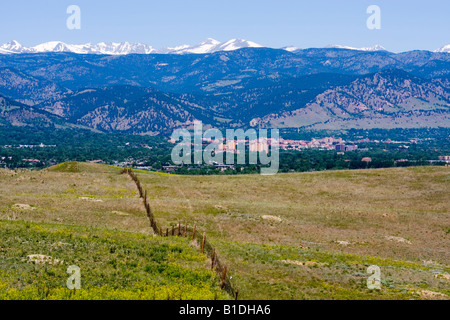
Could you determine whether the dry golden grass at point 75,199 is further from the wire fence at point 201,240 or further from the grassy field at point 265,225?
the wire fence at point 201,240

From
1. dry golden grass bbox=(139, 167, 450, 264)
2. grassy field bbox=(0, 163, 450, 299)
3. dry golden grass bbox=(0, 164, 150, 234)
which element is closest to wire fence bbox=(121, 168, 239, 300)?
grassy field bbox=(0, 163, 450, 299)

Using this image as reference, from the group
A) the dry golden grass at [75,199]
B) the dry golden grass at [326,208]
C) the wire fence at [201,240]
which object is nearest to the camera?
the wire fence at [201,240]

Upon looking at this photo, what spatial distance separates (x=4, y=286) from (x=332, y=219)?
49.5m

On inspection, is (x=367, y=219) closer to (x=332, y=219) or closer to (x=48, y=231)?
(x=332, y=219)

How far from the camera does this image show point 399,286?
3466cm

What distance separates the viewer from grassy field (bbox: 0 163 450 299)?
109 feet

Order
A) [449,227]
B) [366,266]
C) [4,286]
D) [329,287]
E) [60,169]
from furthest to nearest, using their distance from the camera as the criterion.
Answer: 1. [60,169]
2. [449,227]
3. [366,266]
4. [329,287]
5. [4,286]

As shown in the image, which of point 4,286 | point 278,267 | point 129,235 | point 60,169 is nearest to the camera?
point 4,286

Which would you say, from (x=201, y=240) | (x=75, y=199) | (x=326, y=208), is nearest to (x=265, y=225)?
(x=201, y=240)

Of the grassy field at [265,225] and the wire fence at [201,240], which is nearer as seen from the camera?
the wire fence at [201,240]

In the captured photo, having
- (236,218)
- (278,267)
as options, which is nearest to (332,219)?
(236,218)

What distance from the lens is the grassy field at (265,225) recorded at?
33375 mm

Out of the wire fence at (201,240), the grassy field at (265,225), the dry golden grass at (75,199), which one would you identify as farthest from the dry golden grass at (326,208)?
the dry golden grass at (75,199)

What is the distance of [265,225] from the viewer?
5981 cm
